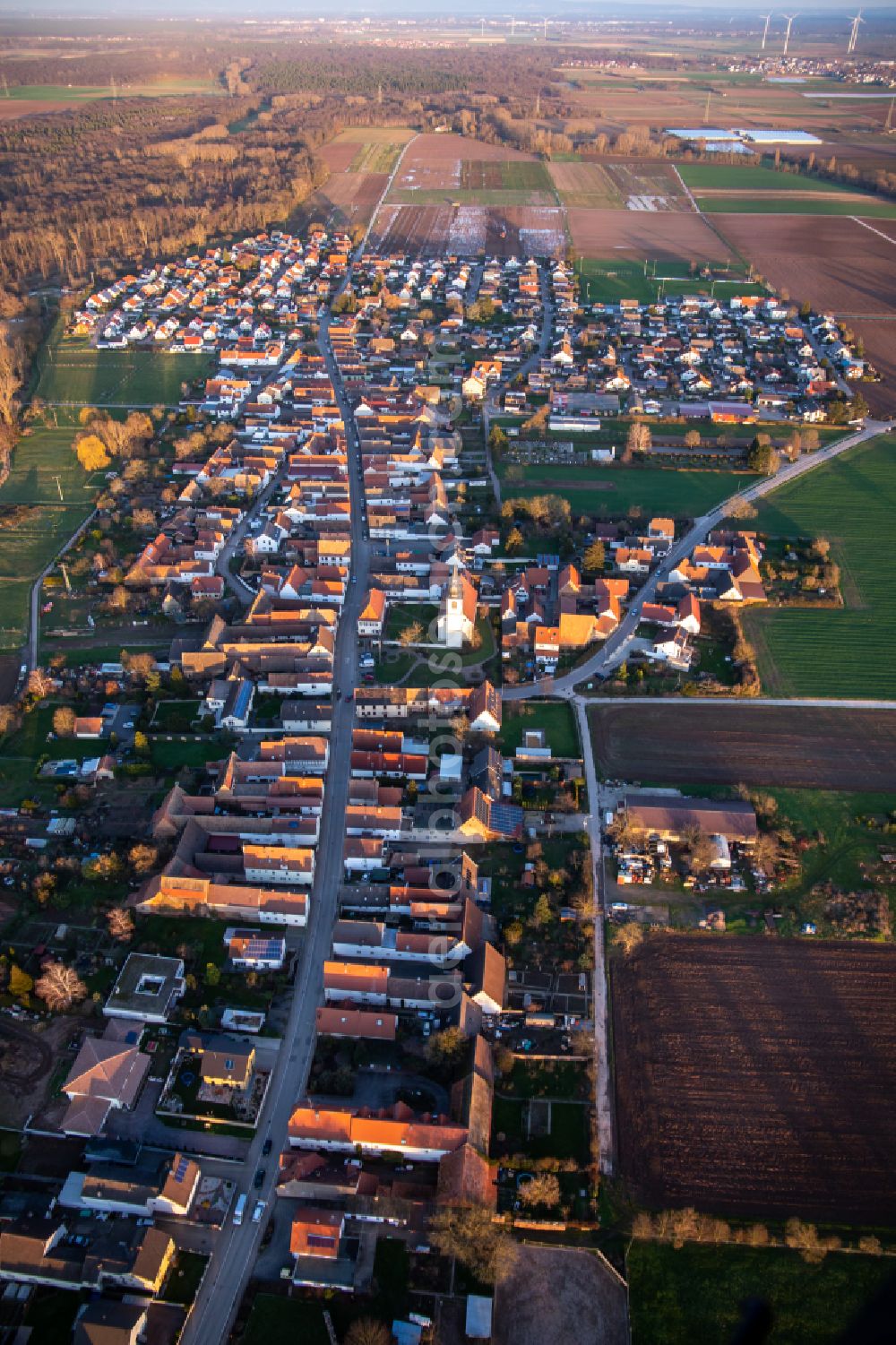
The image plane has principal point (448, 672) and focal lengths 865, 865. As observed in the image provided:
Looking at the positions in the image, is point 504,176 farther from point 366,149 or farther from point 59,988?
point 59,988

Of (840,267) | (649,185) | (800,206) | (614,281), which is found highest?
(649,185)

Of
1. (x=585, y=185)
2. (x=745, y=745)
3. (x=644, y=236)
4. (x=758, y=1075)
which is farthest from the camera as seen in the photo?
(x=585, y=185)

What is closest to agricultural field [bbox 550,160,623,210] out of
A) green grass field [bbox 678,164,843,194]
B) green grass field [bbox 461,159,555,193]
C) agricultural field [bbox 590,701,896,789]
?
green grass field [bbox 461,159,555,193]

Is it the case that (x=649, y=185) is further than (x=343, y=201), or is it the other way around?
(x=649, y=185)

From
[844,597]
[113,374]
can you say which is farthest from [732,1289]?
[113,374]

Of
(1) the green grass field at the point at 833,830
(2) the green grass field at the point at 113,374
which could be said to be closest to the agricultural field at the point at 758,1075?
(1) the green grass field at the point at 833,830

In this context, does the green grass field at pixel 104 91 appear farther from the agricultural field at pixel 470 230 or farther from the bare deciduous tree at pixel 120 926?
the bare deciduous tree at pixel 120 926

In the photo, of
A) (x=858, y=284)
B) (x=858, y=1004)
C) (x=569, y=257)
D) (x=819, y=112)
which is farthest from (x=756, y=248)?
(x=819, y=112)

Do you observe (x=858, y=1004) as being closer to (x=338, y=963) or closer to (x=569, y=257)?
(x=338, y=963)
